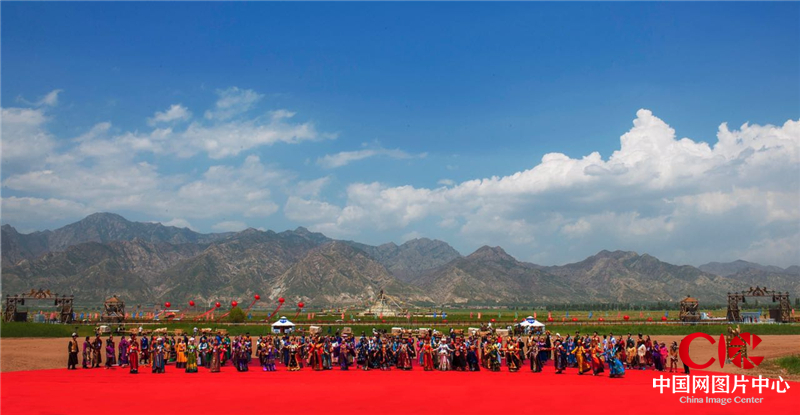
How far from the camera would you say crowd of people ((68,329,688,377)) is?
81.1ft

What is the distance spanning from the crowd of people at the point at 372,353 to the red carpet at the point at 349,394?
45.3 inches

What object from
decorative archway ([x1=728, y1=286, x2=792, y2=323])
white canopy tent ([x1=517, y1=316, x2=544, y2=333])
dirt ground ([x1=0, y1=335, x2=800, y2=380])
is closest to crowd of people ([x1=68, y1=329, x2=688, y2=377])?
dirt ground ([x1=0, y1=335, x2=800, y2=380])

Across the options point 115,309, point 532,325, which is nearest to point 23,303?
point 115,309

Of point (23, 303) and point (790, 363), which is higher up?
point (23, 303)

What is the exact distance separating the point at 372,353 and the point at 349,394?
8.16 m

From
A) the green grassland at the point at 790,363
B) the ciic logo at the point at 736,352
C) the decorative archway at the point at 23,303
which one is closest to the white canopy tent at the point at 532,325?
the ciic logo at the point at 736,352

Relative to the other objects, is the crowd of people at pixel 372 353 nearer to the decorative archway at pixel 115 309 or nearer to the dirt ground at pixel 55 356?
the dirt ground at pixel 55 356

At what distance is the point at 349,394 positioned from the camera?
1852 cm

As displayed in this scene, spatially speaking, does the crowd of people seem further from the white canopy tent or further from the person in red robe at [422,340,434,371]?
the white canopy tent

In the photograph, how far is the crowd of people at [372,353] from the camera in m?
24.7

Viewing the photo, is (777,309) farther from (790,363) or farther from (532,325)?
(790,363)

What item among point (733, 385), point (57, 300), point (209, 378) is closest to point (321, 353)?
point (209, 378)

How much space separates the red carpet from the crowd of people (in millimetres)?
1151

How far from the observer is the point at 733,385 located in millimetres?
19422
